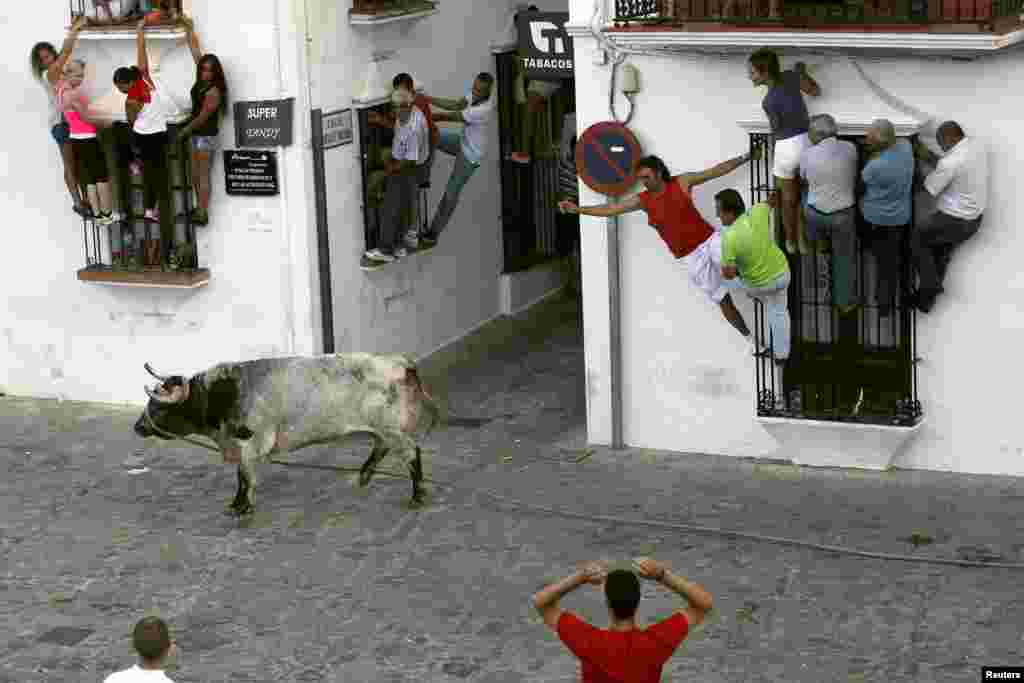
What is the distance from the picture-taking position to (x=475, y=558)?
566 inches

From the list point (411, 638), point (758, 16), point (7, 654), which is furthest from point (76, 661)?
point (758, 16)

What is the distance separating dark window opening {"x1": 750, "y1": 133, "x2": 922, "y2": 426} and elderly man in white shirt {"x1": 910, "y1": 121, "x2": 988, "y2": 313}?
0.21 meters

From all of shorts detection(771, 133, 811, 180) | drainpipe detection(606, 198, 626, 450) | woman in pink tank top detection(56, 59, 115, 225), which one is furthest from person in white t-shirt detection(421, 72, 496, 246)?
shorts detection(771, 133, 811, 180)

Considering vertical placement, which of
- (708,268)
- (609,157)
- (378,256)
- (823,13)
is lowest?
(378,256)

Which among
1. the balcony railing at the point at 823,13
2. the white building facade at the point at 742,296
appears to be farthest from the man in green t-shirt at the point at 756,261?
the balcony railing at the point at 823,13

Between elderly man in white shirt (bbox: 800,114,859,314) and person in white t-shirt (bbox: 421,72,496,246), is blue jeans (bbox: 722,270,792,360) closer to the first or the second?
elderly man in white shirt (bbox: 800,114,859,314)

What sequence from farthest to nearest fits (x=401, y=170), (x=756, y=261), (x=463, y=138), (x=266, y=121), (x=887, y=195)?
1. (x=463, y=138)
2. (x=401, y=170)
3. (x=266, y=121)
4. (x=756, y=261)
5. (x=887, y=195)

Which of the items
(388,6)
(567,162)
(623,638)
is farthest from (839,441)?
(623,638)

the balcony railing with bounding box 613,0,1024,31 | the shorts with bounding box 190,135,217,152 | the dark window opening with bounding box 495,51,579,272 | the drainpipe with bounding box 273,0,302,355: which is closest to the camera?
the balcony railing with bounding box 613,0,1024,31

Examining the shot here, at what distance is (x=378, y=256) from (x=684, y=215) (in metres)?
3.66

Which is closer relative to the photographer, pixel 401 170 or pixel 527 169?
pixel 401 170

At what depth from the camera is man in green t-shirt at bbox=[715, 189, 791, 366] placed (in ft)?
49.3

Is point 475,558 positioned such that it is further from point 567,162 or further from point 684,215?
point 567,162

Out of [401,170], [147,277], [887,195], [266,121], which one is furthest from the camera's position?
[401,170]
